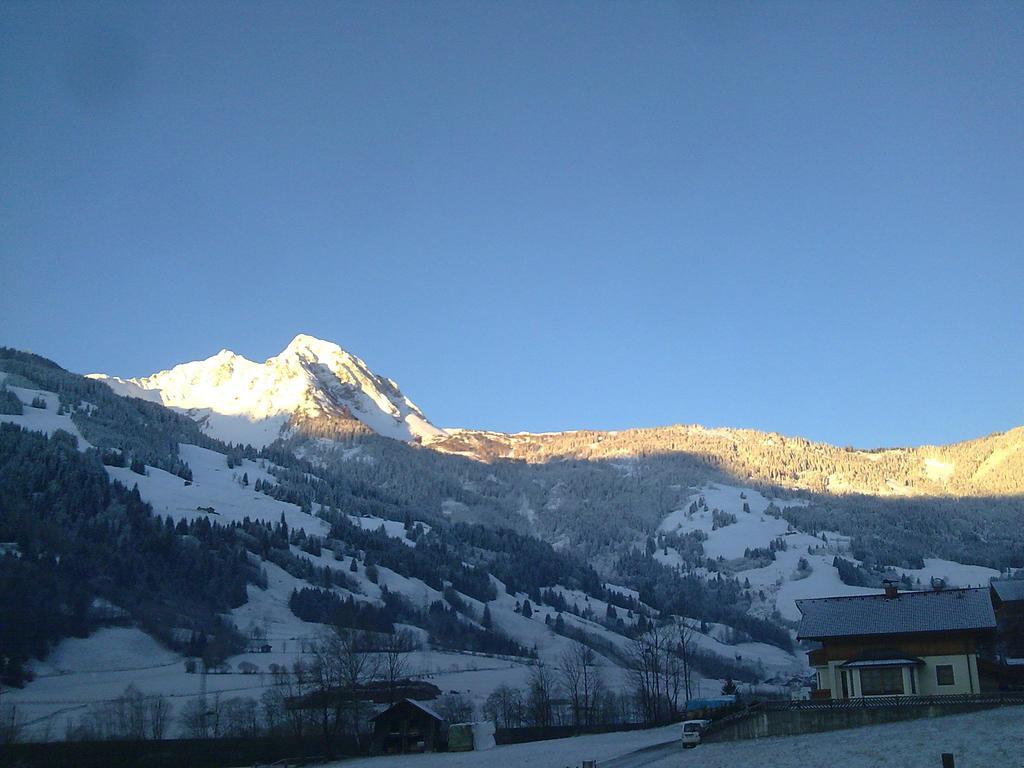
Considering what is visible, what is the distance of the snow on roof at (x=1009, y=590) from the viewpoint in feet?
263

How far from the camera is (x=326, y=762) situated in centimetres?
7506

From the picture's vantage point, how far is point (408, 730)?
8506cm

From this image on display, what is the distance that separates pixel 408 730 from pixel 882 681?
137 ft

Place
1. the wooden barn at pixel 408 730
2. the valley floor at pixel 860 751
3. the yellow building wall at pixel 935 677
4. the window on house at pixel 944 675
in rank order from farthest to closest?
the wooden barn at pixel 408 730
the window on house at pixel 944 675
the yellow building wall at pixel 935 677
the valley floor at pixel 860 751

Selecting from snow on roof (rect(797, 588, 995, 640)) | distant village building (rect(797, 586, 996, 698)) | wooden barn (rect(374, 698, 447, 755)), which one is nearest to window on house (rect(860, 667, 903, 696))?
distant village building (rect(797, 586, 996, 698))

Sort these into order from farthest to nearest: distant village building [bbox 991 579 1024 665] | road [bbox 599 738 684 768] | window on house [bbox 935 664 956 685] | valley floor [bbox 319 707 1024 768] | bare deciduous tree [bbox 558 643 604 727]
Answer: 1. bare deciduous tree [bbox 558 643 604 727]
2. distant village building [bbox 991 579 1024 665]
3. window on house [bbox 935 664 956 685]
4. road [bbox 599 738 684 768]
5. valley floor [bbox 319 707 1024 768]

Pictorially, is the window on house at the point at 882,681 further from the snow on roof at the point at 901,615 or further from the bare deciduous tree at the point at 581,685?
the bare deciduous tree at the point at 581,685

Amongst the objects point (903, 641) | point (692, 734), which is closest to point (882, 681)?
point (903, 641)

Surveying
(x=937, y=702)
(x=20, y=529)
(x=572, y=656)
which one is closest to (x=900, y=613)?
(x=937, y=702)

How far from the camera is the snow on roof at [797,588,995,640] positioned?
60656 millimetres

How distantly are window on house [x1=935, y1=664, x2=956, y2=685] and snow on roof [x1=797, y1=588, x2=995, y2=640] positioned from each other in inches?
88.2

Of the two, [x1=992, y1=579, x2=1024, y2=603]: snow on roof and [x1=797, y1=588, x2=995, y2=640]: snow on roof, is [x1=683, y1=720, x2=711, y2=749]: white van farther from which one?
[x1=992, y1=579, x2=1024, y2=603]: snow on roof

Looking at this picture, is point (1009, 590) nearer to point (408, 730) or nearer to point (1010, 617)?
point (1010, 617)

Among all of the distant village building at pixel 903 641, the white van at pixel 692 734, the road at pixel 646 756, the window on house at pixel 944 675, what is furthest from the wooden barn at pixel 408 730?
the window on house at pixel 944 675
